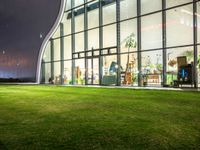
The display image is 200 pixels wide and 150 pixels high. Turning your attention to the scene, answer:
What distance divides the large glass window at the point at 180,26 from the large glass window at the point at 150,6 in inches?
30.8

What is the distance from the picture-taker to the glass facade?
13.5m

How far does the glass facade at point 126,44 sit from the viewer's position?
13492 mm

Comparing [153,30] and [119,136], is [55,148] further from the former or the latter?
[153,30]

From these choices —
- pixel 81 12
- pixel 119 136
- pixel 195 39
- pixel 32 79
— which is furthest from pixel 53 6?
pixel 119 136

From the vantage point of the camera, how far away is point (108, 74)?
58.2 feet

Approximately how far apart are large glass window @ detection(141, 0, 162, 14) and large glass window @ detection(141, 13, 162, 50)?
333mm

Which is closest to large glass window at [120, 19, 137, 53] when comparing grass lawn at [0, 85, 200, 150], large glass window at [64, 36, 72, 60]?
large glass window at [64, 36, 72, 60]

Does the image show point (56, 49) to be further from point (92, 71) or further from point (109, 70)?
point (109, 70)

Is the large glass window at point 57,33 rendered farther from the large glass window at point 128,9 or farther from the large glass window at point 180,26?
the large glass window at point 180,26

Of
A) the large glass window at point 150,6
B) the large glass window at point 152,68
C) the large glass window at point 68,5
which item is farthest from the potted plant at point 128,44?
the large glass window at point 68,5

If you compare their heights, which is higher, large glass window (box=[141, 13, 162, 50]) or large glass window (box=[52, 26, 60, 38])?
large glass window (box=[52, 26, 60, 38])

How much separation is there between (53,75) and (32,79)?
6.10 m

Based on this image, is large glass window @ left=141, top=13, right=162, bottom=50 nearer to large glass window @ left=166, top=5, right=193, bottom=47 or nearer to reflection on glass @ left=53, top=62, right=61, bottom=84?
large glass window @ left=166, top=5, right=193, bottom=47

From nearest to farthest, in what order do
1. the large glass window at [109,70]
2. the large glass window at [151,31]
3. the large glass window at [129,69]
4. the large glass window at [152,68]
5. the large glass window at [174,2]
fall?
1. the large glass window at [174,2]
2. the large glass window at [152,68]
3. the large glass window at [151,31]
4. the large glass window at [129,69]
5. the large glass window at [109,70]
